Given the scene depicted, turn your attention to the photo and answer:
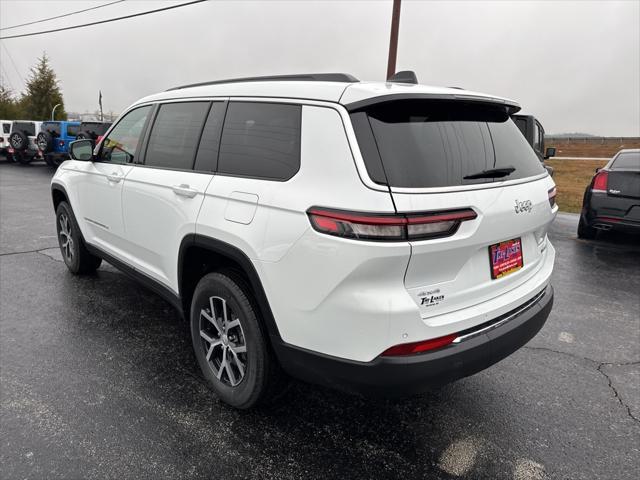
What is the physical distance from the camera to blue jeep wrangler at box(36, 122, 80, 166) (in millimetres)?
16594

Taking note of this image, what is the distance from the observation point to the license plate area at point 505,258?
2.26 metres

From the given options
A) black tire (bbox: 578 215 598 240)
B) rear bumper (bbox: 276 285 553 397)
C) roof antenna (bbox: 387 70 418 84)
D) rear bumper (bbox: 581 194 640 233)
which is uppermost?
roof antenna (bbox: 387 70 418 84)

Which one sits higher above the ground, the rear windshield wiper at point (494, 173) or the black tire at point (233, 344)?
the rear windshield wiper at point (494, 173)

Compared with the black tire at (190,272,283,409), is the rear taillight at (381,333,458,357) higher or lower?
higher

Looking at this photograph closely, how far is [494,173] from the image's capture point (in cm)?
230

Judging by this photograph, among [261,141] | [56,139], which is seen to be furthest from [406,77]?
[56,139]

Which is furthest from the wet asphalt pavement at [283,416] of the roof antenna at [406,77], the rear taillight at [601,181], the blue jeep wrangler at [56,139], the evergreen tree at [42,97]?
the evergreen tree at [42,97]

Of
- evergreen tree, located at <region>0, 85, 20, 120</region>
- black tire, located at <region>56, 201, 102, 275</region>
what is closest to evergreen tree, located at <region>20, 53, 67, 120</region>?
evergreen tree, located at <region>0, 85, 20, 120</region>

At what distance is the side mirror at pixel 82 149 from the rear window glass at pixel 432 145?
10.2 feet

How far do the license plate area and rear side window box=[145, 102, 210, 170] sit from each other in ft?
6.03

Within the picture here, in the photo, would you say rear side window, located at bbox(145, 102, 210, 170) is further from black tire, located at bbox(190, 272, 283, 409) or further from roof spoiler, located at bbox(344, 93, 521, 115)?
roof spoiler, located at bbox(344, 93, 521, 115)

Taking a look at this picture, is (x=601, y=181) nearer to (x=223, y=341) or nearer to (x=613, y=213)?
(x=613, y=213)

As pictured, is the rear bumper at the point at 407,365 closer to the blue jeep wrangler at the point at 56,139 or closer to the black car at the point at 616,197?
the black car at the point at 616,197

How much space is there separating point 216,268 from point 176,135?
3.38 feet
